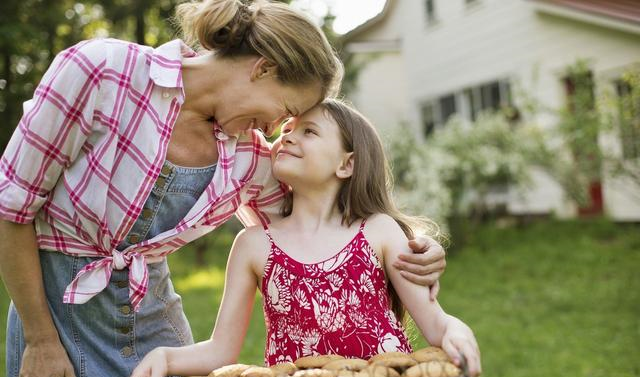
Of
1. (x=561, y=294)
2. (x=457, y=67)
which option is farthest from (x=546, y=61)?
(x=561, y=294)

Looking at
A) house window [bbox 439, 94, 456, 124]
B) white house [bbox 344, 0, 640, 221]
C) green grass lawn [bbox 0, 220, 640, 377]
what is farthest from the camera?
house window [bbox 439, 94, 456, 124]

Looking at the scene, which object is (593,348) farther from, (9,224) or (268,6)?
(9,224)

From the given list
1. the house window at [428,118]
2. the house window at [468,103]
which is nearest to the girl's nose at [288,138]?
the house window at [468,103]

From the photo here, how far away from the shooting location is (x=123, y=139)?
1.99 m

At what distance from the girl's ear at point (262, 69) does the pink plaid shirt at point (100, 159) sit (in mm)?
221

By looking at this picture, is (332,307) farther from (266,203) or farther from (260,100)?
(260,100)

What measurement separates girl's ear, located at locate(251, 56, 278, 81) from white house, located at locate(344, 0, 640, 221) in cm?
618

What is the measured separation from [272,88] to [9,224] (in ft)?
2.73

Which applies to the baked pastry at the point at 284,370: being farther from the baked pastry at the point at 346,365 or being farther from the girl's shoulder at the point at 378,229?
the girl's shoulder at the point at 378,229

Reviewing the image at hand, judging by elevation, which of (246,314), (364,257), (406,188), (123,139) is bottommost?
(406,188)

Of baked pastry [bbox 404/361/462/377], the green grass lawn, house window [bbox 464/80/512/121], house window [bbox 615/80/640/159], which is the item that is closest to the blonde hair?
baked pastry [bbox 404/361/462/377]

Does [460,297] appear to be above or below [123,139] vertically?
below

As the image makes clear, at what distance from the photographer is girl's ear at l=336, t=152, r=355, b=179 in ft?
7.70

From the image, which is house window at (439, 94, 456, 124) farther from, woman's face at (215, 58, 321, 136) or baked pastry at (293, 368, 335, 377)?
baked pastry at (293, 368, 335, 377)
